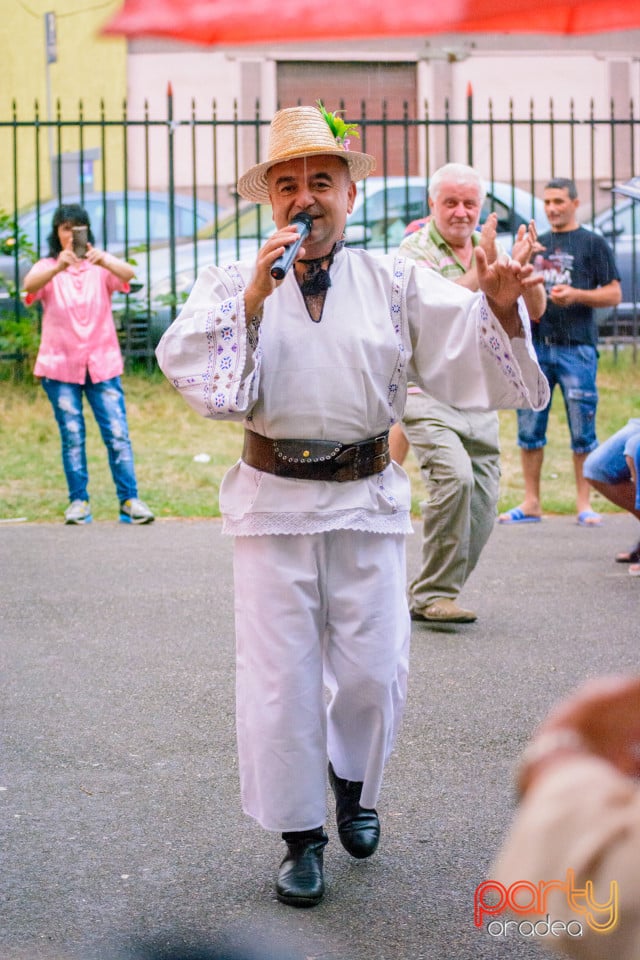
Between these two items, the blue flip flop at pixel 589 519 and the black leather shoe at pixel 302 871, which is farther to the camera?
the blue flip flop at pixel 589 519

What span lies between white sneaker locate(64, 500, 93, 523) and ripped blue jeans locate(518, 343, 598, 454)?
9.39 feet

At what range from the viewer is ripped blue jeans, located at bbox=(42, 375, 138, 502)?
9.32m

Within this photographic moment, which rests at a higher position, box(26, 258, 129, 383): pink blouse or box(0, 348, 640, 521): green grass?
box(26, 258, 129, 383): pink blouse

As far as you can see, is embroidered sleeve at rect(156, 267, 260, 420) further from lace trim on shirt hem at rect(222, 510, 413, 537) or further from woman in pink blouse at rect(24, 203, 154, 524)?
woman in pink blouse at rect(24, 203, 154, 524)

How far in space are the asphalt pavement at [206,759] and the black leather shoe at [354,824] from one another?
0.19ft

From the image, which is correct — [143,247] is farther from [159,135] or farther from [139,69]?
[159,135]

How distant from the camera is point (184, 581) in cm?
775

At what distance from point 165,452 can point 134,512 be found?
2199 millimetres

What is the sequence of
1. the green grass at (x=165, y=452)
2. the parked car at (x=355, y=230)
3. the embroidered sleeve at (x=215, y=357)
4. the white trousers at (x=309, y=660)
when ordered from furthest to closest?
the parked car at (x=355, y=230) → the green grass at (x=165, y=452) → the white trousers at (x=309, y=660) → the embroidered sleeve at (x=215, y=357)

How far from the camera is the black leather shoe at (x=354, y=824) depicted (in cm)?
408

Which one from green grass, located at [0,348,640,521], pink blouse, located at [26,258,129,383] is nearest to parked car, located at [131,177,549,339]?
green grass, located at [0,348,640,521]

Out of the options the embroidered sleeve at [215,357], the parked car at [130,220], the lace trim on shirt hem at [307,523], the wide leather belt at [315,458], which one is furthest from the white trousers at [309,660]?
the parked car at [130,220]

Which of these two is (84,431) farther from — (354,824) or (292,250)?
(292,250)
